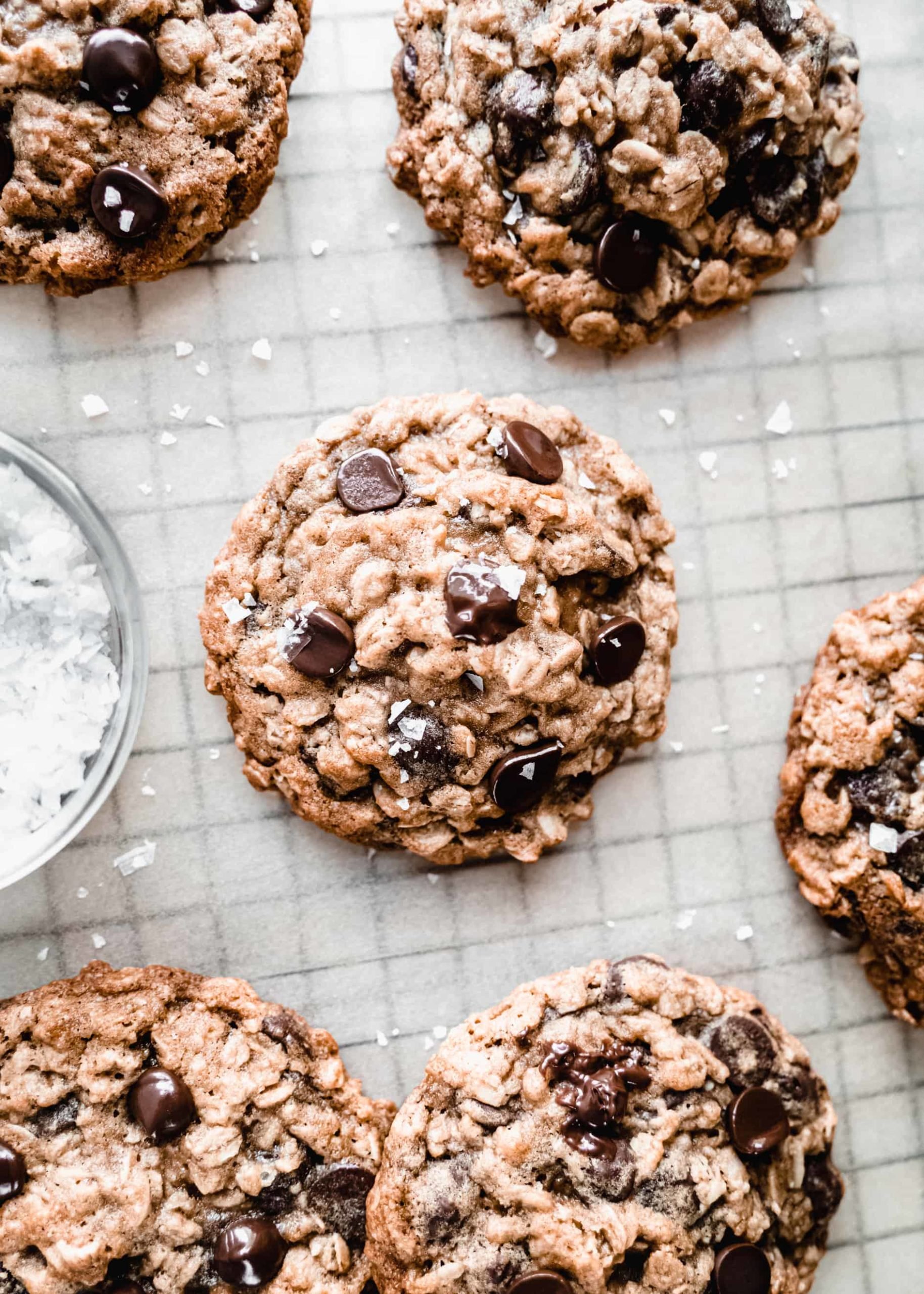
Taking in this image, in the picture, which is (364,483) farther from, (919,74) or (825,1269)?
(825,1269)

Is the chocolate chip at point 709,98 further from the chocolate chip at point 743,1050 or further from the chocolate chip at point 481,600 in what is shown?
the chocolate chip at point 743,1050

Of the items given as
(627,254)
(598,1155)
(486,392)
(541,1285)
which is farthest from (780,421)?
(541,1285)

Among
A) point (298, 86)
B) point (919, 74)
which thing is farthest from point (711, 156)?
point (298, 86)

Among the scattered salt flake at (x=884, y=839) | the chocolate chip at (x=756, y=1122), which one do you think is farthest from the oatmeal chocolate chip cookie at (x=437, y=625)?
the chocolate chip at (x=756, y=1122)

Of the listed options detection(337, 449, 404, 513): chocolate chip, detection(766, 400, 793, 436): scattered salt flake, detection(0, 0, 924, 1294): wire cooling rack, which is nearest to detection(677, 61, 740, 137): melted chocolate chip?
detection(0, 0, 924, 1294): wire cooling rack

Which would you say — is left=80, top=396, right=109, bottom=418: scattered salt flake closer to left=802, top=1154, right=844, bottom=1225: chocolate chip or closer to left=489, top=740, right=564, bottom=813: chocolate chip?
left=489, top=740, right=564, bottom=813: chocolate chip

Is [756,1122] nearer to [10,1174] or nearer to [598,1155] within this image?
[598,1155]
